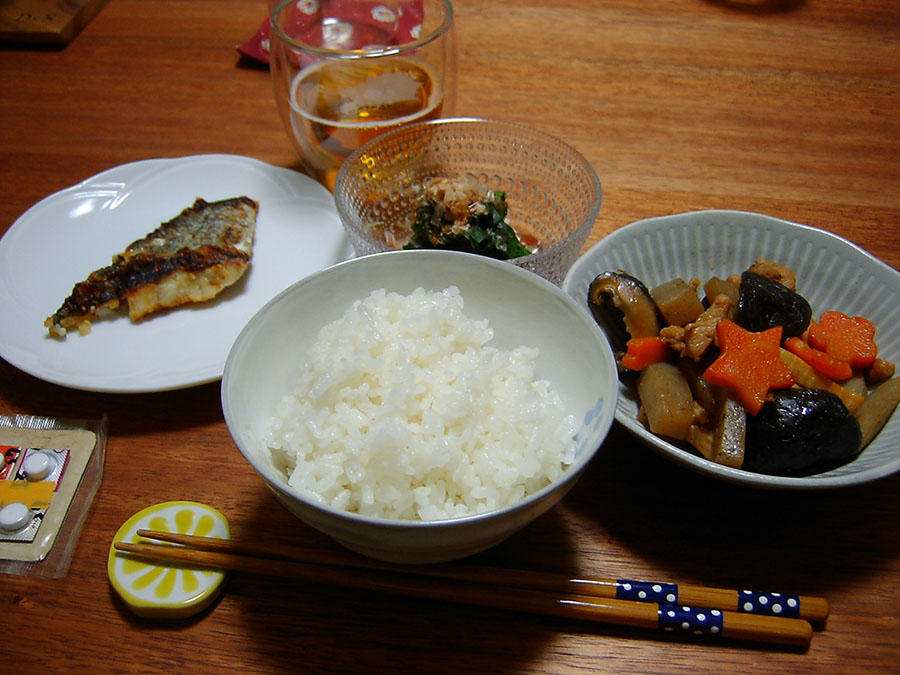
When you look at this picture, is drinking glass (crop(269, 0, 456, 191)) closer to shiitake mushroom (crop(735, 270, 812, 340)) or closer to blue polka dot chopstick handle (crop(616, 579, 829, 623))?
shiitake mushroom (crop(735, 270, 812, 340))

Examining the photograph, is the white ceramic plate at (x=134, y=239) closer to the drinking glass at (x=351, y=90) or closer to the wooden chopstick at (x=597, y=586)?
the drinking glass at (x=351, y=90)

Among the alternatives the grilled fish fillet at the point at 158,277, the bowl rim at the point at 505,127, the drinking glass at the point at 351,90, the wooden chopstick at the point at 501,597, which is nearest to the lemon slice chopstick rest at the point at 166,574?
the wooden chopstick at the point at 501,597

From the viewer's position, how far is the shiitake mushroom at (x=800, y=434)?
119 centimetres

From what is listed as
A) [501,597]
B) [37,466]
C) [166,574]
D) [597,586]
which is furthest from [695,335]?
[37,466]

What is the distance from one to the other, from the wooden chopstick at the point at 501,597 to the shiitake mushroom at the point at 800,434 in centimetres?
27

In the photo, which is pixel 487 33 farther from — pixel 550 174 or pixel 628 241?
pixel 628 241

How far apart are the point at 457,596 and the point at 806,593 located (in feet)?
2.14

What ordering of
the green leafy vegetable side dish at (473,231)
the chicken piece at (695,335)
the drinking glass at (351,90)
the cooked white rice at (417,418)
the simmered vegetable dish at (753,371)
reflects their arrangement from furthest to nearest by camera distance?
1. the drinking glass at (351,90)
2. the green leafy vegetable side dish at (473,231)
3. the chicken piece at (695,335)
4. the simmered vegetable dish at (753,371)
5. the cooked white rice at (417,418)


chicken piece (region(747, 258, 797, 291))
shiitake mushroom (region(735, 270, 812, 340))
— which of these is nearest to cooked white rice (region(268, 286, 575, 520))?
shiitake mushroom (region(735, 270, 812, 340))

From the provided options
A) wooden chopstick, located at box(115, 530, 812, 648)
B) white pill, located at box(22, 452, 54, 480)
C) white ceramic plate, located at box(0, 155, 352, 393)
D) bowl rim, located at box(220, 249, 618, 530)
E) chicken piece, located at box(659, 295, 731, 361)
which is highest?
bowl rim, located at box(220, 249, 618, 530)

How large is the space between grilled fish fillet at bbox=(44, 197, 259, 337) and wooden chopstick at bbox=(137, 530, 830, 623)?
0.78 metres

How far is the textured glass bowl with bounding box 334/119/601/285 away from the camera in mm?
1806

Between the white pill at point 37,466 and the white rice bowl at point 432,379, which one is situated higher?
the white rice bowl at point 432,379

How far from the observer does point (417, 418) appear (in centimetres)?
119
